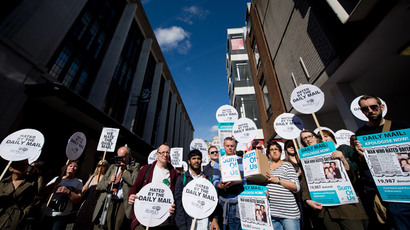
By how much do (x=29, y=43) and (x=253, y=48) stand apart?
15075 millimetres

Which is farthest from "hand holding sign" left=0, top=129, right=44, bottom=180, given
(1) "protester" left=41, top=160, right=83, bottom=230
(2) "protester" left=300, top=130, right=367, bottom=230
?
(2) "protester" left=300, top=130, right=367, bottom=230

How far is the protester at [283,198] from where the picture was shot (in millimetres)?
2213

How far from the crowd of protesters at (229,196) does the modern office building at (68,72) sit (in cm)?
440

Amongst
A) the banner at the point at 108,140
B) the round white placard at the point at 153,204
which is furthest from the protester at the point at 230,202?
the banner at the point at 108,140

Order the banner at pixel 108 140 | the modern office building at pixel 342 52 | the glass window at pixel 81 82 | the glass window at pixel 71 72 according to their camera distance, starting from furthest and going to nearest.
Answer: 1. the glass window at pixel 81 82
2. the glass window at pixel 71 72
3. the banner at pixel 108 140
4. the modern office building at pixel 342 52

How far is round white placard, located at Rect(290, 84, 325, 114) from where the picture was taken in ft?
10.2

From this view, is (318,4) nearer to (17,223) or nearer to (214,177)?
(214,177)

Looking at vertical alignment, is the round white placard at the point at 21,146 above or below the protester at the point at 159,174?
above

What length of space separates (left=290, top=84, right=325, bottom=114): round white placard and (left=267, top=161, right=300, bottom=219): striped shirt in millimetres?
1432

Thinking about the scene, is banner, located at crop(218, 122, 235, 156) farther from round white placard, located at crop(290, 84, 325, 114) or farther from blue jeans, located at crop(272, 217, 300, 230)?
blue jeans, located at crop(272, 217, 300, 230)

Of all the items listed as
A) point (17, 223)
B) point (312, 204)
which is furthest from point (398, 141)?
point (17, 223)

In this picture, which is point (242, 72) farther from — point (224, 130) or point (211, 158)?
point (211, 158)

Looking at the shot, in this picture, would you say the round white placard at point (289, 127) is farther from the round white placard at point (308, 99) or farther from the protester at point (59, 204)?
the protester at point (59, 204)

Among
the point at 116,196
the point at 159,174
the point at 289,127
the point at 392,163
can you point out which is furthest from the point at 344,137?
the point at 116,196
